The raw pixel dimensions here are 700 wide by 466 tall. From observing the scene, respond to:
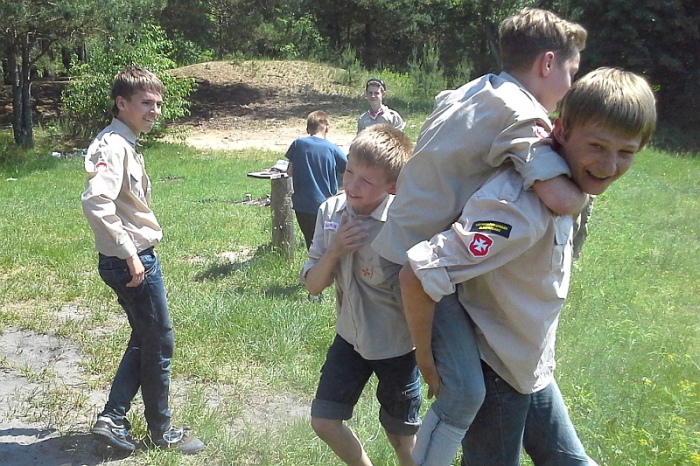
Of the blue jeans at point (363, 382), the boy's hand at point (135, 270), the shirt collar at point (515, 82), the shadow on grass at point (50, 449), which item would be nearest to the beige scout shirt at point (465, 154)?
the shirt collar at point (515, 82)

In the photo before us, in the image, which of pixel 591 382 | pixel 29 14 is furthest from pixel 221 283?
pixel 29 14

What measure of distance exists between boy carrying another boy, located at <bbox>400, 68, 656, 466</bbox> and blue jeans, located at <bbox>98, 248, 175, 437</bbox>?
1739 mm

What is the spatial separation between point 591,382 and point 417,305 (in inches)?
101

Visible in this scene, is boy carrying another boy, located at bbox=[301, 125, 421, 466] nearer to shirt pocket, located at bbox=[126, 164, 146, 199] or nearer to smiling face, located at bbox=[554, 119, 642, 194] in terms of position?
smiling face, located at bbox=[554, 119, 642, 194]

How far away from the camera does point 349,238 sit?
267 centimetres

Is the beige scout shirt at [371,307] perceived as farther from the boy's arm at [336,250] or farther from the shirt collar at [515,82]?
the shirt collar at [515,82]

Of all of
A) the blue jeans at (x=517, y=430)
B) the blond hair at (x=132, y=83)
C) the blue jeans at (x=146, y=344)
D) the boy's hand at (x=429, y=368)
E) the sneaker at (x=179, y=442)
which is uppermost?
the blond hair at (x=132, y=83)

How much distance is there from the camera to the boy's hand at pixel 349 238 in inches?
105

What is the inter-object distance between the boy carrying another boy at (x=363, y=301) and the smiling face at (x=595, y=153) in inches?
30.5

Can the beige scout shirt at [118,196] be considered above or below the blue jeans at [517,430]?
above

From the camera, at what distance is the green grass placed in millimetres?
3678

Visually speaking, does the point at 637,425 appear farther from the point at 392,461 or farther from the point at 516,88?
the point at 516,88

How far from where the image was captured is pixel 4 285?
256 inches

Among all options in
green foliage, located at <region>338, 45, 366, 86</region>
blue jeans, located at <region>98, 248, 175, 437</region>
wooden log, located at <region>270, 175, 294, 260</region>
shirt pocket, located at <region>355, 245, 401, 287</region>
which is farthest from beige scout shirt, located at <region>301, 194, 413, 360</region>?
green foliage, located at <region>338, 45, 366, 86</region>
